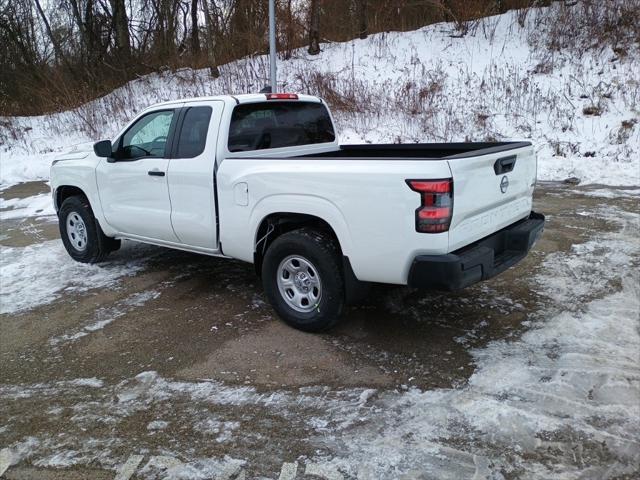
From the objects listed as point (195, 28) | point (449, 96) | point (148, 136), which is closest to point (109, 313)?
point (148, 136)

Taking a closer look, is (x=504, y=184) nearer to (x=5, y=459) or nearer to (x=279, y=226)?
(x=279, y=226)

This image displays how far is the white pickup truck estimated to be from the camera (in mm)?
3412

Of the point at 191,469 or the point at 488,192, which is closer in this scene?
the point at 191,469

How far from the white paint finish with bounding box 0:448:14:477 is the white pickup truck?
6.74 ft

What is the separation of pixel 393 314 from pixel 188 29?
19846 mm

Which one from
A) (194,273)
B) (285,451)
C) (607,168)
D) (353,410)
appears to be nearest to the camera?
(285,451)

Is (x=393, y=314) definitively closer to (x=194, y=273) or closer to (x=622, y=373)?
(x=622, y=373)

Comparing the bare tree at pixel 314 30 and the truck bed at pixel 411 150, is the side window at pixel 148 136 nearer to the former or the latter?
the truck bed at pixel 411 150

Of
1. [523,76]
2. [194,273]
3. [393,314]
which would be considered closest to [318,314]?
[393,314]

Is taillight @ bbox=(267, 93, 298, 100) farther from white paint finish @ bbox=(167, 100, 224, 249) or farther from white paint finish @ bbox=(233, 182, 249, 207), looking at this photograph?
white paint finish @ bbox=(233, 182, 249, 207)

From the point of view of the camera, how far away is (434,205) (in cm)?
331

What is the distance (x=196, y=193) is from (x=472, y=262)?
97.3 inches

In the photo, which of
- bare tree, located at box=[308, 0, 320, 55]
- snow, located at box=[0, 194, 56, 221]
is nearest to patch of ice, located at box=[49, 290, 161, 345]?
snow, located at box=[0, 194, 56, 221]

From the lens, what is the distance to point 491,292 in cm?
493
